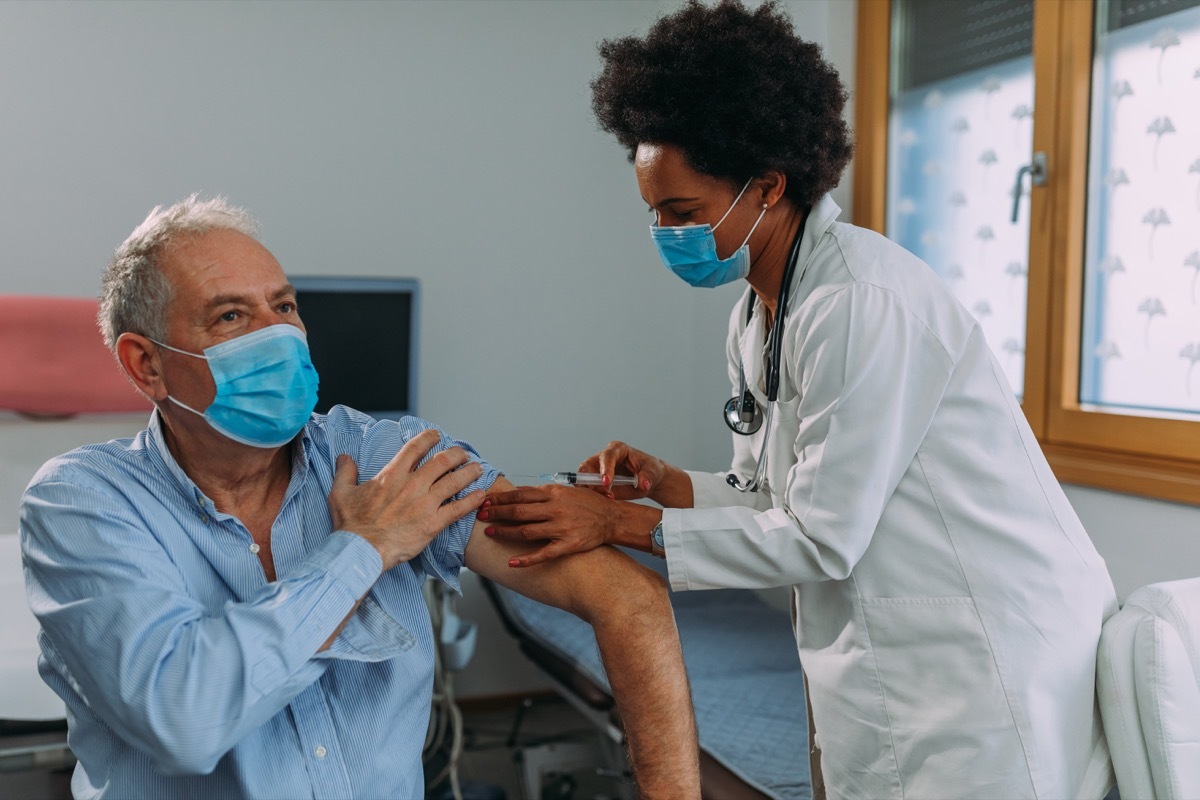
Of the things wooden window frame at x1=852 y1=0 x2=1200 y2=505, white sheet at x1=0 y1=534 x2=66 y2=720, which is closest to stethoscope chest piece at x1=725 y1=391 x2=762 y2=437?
wooden window frame at x1=852 y1=0 x2=1200 y2=505

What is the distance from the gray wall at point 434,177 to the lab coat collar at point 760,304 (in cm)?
159

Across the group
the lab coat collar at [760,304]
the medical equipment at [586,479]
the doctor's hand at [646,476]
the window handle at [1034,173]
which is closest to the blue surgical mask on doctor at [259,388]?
the medical equipment at [586,479]

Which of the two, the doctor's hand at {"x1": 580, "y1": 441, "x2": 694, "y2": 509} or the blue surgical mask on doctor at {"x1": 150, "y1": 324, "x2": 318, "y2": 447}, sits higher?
the blue surgical mask on doctor at {"x1": 150, "y1": 324, "x2": 318, "y2": 447}

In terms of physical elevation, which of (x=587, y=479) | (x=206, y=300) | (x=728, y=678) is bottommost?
(x=728, y=678)


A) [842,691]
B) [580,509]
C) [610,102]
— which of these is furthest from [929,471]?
[610,102]

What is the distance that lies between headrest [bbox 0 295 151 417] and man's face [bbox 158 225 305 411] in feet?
3.20

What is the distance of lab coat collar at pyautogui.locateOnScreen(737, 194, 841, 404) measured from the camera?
1451 millimetres

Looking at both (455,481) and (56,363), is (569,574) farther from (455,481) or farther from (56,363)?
(56,363)

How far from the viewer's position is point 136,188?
10.4 ft

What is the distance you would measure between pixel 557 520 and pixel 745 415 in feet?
1.47

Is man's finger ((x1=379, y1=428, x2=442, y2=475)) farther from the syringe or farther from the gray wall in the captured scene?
the gray wall

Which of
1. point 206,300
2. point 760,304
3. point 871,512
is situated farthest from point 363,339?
point 871,512

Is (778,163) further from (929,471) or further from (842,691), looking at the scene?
(842,691)

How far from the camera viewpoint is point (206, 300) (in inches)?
48.7
